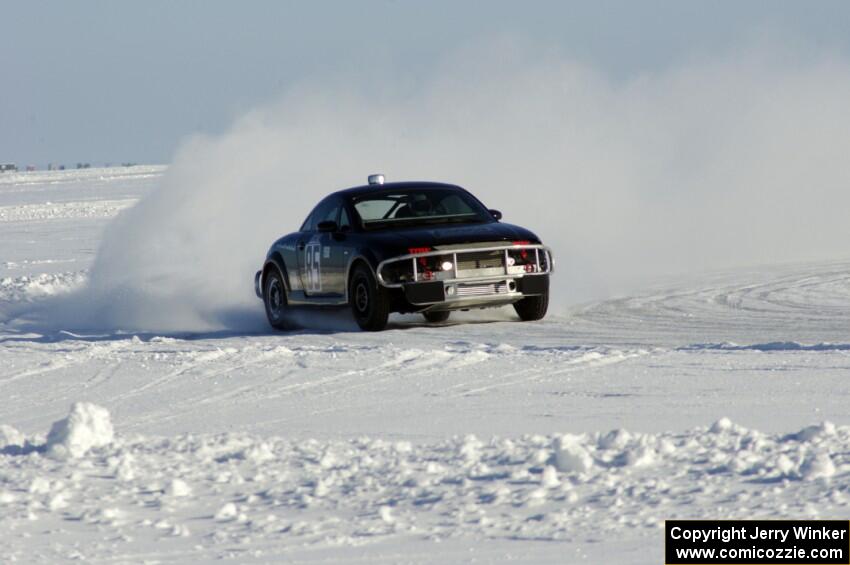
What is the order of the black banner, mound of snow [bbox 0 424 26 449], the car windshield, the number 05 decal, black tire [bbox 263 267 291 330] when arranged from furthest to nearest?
1. black tire [bbox 263 267 291 330]
2. the number 05 decal
3. the car windshield
4. mound of snow [bbox 0 424 26 449]
5. the black banner

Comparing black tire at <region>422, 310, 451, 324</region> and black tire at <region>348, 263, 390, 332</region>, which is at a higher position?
black tire at <region>348, 263, 390, 332</region>


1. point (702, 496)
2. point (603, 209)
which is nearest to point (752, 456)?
point (702, 496)

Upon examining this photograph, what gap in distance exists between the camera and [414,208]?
51.4 feet

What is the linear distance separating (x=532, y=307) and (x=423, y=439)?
7008 mm

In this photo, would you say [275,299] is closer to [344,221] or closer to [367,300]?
[344,221]

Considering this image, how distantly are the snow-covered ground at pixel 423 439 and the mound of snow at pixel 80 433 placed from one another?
16 millimetres

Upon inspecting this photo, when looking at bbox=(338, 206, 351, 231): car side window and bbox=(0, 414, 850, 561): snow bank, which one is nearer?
bbox=(0, 414, 850, 561): snow bank

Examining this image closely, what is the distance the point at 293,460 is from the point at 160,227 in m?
16.9

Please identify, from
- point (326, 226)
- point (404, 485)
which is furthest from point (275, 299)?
point (404, 485)

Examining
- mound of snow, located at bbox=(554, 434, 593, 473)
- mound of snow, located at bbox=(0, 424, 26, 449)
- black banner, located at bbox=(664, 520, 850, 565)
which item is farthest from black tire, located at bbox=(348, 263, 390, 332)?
black banner, located at bbox=(664, 520, 850, 565)

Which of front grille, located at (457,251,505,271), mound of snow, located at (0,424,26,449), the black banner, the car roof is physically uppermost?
the car roof

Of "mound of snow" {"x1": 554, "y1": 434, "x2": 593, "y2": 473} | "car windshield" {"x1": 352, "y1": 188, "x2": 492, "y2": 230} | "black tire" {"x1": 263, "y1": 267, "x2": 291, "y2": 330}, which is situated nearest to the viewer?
"mound of snow" {"x1": 554, "y1": 434, "x2": 593, "y2": 473}

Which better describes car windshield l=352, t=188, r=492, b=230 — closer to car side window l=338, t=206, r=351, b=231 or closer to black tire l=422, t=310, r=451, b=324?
car side window l=338, t=206, r=351, b=231

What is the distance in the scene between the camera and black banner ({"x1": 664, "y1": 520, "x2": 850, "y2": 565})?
5.86 m
